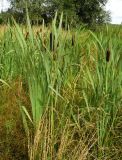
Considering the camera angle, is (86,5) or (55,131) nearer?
(55,131)

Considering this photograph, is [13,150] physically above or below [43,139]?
below

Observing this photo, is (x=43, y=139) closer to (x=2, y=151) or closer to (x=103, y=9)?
(x=2, y=151)

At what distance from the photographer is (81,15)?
3694cm

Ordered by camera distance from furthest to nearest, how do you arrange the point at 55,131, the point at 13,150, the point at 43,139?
the point at 13,150
the point at 55,131
the point at 43,139

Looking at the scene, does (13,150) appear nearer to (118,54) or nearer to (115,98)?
(115,98)

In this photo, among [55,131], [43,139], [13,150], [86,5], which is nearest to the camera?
[43,139]

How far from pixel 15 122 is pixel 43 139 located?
51 cm

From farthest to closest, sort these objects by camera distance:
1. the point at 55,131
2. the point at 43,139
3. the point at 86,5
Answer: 1. the point at 86,5
2. the point at 55,131
3. the point at 43,139

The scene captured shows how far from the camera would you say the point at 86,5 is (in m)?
35.7

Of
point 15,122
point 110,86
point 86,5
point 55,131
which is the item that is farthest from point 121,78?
point 86,5

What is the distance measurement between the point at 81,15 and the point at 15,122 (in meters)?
34.6

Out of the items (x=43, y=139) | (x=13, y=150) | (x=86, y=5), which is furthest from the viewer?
(x=86, y=5)

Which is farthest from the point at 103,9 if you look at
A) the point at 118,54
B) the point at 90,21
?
the point at 118,54

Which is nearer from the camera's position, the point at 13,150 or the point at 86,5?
the point at 13,150
